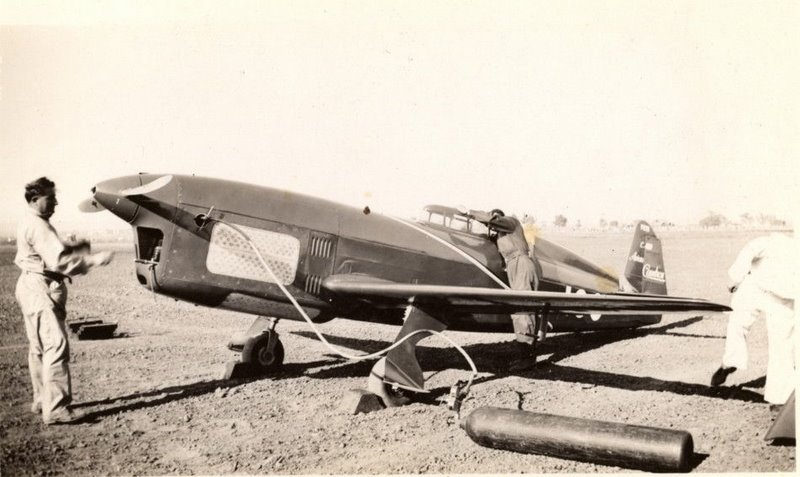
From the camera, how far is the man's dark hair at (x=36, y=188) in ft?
15.0

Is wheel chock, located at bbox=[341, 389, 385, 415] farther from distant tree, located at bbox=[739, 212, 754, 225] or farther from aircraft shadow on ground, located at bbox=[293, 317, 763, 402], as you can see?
distant tree, located at bbox=[739, 212, 754, 225]

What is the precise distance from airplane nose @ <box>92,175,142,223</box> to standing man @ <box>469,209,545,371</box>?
3.83 m

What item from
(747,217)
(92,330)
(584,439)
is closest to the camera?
(584,439)

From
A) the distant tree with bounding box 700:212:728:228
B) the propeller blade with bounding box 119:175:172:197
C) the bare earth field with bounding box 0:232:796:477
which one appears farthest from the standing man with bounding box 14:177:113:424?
the distant tree with bounding box 700:212:728:228

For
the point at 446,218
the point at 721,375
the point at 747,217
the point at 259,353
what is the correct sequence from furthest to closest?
the point at 747,217, the point at 446,218, the point at 259,353, the point at 721,375

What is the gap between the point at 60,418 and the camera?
4605 millimetres

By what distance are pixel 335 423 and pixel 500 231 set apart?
10.5 ft

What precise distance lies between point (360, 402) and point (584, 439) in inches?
82.9

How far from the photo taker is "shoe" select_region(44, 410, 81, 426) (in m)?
4.59

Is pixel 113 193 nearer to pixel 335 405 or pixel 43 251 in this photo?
pixel 43 251

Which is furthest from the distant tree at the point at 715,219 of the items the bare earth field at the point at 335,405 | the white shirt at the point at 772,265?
the white shirt at the point at 772,265

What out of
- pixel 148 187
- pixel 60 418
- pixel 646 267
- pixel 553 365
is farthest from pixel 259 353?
pixel 646 267

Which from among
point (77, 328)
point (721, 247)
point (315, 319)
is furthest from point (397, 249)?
point (721, 247)

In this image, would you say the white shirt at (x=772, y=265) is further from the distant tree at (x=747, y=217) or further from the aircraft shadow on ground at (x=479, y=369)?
the distant tree at (x=747, y=217)
